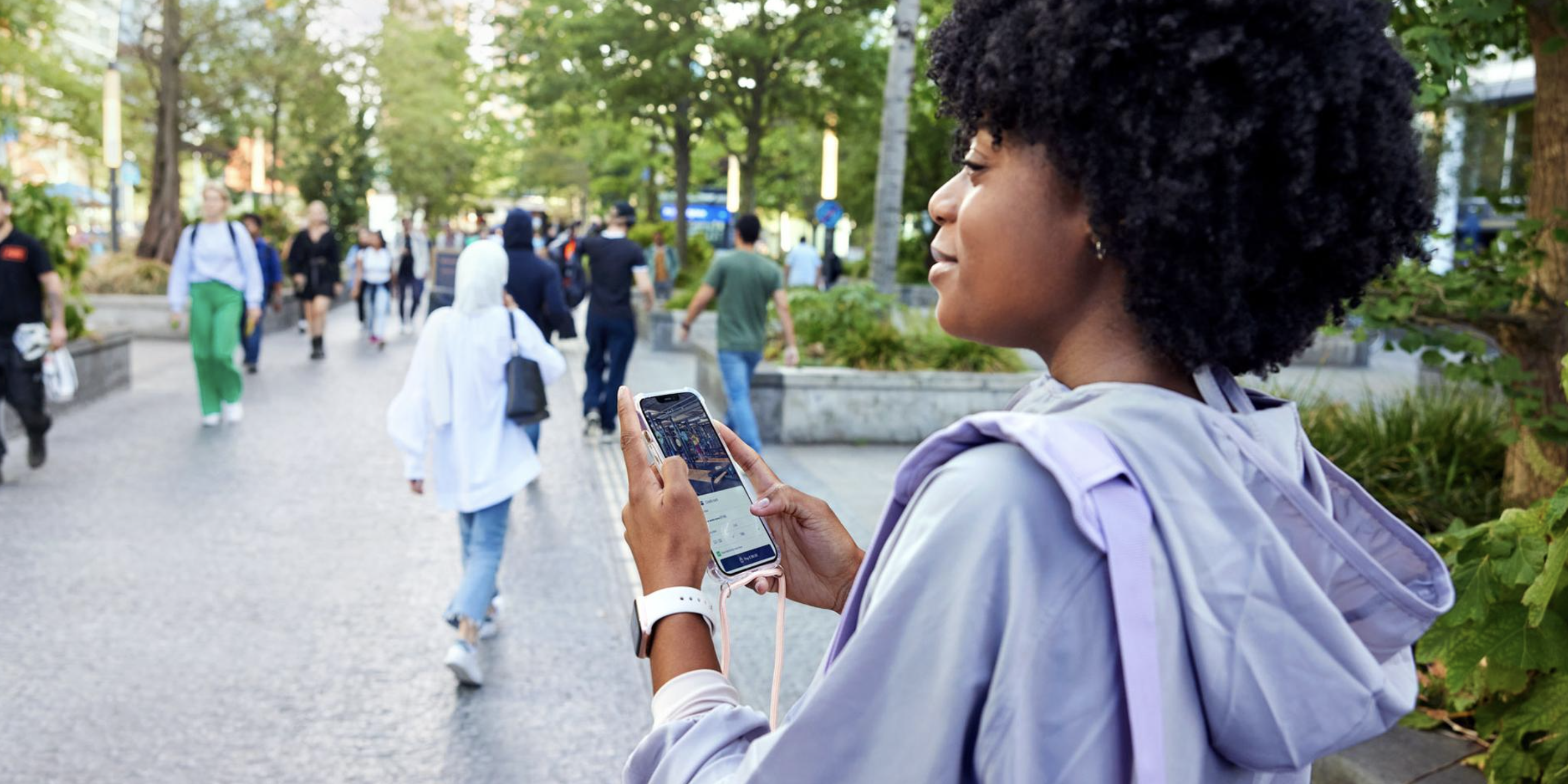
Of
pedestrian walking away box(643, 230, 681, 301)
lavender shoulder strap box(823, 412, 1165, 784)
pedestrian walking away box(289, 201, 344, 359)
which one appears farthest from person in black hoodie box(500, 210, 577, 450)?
pedestrian walking away box(643, 230, 681, 301)

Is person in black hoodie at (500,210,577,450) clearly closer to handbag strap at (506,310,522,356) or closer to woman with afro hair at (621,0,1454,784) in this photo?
handbag strap at (506,310,522,356)

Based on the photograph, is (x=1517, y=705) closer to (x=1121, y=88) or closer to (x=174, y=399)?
(x=1121, y=88)

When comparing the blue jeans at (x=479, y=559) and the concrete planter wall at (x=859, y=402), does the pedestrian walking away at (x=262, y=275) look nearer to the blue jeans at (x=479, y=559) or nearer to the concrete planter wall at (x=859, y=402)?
the concrete planter wall at (x=859, y=402)

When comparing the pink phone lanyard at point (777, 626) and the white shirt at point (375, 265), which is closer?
the pink phone lanyard at point (777, 626)

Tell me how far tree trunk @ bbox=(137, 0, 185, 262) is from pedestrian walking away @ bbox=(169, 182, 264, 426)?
12.9 metres

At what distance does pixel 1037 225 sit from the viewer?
1335mm

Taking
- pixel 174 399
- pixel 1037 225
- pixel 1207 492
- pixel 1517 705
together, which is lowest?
pixel 174 399

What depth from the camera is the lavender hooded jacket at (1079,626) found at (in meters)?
1.14

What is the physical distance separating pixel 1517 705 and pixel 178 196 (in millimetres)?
25561

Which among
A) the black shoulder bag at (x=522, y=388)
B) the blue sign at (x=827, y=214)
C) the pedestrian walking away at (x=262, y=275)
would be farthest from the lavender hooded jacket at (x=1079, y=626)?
the blue sign at (x=827, y=214)

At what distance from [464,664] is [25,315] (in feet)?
19.1

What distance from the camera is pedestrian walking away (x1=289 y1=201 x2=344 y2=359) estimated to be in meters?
18.8

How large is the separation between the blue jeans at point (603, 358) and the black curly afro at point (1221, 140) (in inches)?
431

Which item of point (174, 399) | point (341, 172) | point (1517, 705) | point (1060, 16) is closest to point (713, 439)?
point (1060, 16)
